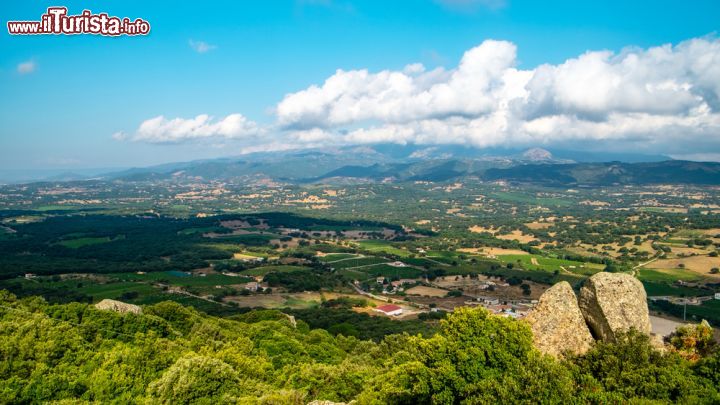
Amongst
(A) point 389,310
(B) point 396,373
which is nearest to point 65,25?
(B) point 396,373

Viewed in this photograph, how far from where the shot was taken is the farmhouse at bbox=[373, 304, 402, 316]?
285ft

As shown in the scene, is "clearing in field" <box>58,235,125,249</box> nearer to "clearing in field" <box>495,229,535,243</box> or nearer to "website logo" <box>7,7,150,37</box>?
A: "website logo" <box>7,7,150,37</box>

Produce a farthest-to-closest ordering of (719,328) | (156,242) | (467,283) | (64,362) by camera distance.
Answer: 1. (156,242)
2. (467,283)
3. (719,328)
4. (64,362)

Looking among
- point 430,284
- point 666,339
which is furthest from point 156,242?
point 666,339

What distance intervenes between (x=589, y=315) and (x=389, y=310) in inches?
2617

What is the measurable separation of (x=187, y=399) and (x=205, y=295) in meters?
82.3

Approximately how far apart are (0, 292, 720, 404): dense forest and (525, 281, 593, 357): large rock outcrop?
4.62 feet

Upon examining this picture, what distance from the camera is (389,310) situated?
8819 centimetres

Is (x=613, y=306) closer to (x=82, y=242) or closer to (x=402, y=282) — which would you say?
(x=402, y=282)

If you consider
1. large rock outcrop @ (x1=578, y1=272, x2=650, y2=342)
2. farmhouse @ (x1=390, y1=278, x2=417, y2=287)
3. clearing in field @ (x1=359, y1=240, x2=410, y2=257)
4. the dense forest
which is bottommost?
farmhouse @ (x1=390, y1=278, x2=417, y2=287)

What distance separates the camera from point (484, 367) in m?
18.9

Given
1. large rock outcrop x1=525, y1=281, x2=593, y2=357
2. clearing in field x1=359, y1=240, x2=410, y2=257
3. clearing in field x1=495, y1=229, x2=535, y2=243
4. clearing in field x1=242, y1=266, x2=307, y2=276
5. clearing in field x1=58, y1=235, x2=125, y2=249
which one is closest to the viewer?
large rock outcrop x1=525, y1=281, x2=593, y2=357

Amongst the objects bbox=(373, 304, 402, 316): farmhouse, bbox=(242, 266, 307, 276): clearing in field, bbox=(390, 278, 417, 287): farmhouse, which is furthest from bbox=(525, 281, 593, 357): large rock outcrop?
bbox=(242, 266, 307, 276): clearing in field

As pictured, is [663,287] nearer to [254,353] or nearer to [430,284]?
[430,284]
